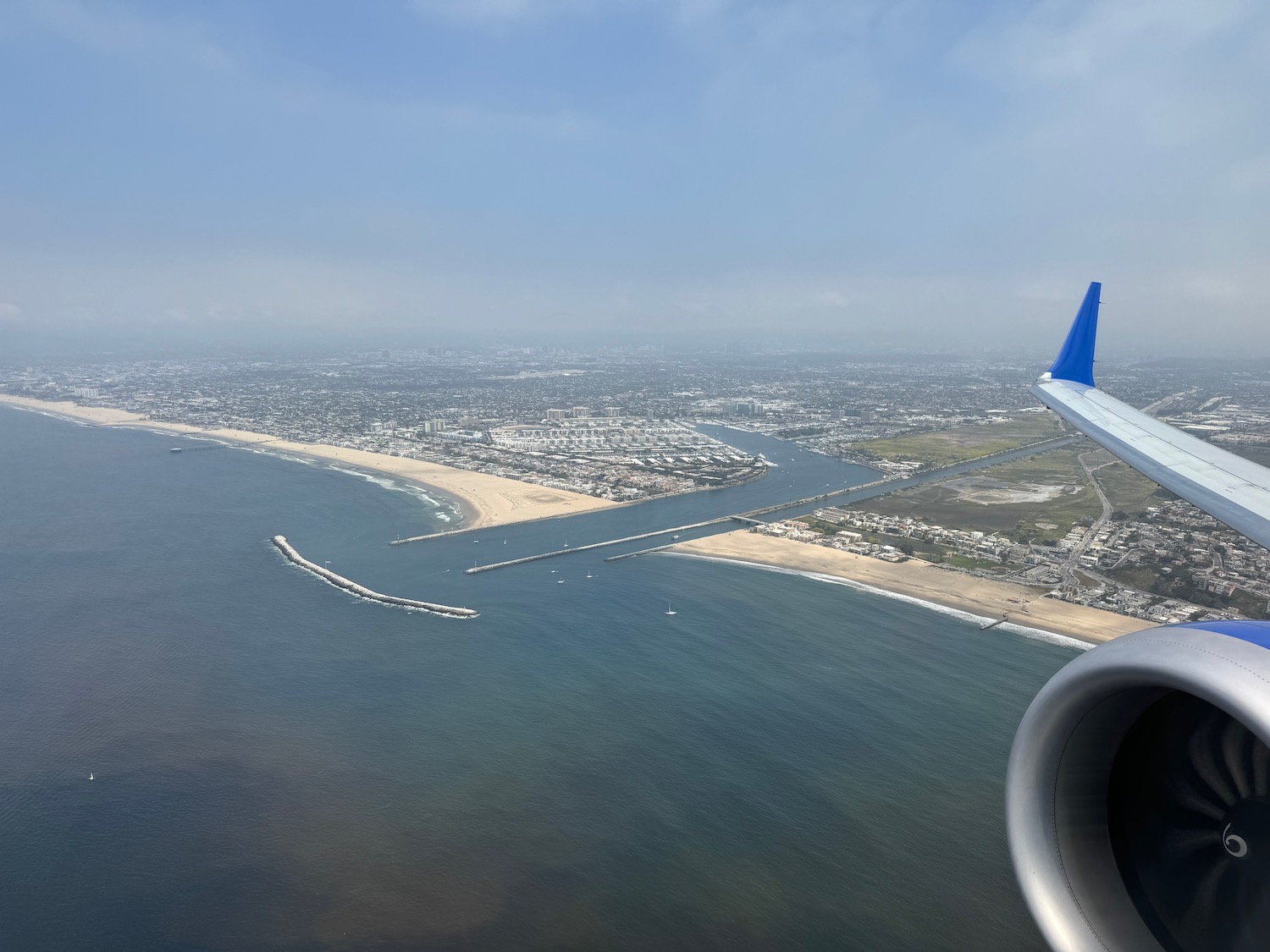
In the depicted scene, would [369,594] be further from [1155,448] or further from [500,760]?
[1155,448]

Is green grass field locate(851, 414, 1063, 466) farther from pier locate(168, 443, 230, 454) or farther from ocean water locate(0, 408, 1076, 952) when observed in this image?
pier locate(168, 443, 230, 454)

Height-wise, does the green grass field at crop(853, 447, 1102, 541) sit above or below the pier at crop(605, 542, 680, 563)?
above

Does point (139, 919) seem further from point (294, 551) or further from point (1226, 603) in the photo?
point (1226, 603)

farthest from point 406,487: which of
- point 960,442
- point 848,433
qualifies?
point 960,442

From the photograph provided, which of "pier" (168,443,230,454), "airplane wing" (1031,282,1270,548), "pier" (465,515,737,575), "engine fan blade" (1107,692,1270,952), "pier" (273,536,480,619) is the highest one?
"airplane wing" (1031,282,1270,548)

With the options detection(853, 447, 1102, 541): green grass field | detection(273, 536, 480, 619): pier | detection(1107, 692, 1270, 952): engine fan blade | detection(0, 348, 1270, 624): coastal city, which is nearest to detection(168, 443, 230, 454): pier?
detection(0, 348, 1270, 624): coastal city

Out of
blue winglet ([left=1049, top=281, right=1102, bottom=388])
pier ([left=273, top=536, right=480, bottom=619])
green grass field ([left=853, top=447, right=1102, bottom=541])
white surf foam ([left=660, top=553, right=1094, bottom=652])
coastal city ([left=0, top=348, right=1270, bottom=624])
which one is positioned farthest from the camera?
green grass field ([left=853, top=447, right=1102, bottom=541])

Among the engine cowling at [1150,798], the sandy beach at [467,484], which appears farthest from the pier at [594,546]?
the engine cowling at [1150,798]
